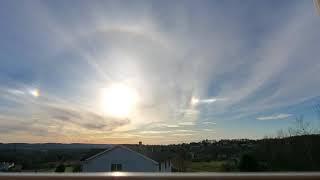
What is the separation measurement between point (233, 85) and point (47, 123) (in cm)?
405

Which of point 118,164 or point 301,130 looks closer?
point 118,164

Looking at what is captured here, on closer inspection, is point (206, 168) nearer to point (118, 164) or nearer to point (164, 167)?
point (164, 167)

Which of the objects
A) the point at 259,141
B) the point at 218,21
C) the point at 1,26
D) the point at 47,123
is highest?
the point at 218,21

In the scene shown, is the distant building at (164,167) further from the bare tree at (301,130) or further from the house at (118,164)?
the bare tree at (301,130)

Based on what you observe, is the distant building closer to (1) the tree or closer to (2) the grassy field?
(2) the grassy field

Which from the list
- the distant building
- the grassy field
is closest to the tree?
the grassy field

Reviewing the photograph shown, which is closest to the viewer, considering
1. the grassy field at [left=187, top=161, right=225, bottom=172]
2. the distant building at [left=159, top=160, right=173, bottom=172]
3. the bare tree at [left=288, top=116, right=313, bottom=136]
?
the grassy field at [left=187, top=161, right=225, bottom=172]

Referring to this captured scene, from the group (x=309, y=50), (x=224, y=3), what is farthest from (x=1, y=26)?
(x=309, y=50)

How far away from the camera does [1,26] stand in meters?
4.17

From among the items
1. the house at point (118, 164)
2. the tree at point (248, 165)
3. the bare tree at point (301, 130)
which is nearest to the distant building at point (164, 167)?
the house at point (118, 164)

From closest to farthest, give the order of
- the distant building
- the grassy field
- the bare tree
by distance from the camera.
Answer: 1. the grassy field
2. the distant building
3. the bare tree

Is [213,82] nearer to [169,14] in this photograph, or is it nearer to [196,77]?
[196,77]

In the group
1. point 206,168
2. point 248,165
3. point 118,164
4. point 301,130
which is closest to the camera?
point 206,168

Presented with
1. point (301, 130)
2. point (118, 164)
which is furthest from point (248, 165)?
point (301, 130)
